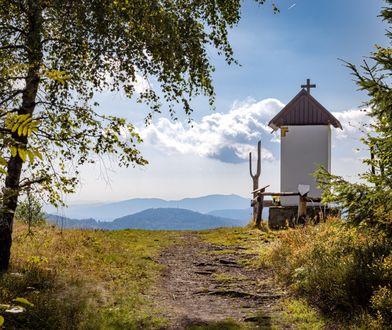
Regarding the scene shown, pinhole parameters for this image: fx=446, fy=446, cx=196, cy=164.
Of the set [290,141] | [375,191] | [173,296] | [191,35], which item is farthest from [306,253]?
[290,141]

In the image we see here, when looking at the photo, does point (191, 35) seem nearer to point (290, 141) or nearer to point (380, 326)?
point (380, 326)

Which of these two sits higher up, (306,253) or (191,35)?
(191,35)

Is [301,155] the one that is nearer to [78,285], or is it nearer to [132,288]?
[132,288]

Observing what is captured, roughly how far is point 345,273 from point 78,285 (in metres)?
5.81

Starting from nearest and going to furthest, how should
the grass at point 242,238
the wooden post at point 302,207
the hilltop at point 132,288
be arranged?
1. the hilltop at point 132,288
2. the grass at point 242,238
3. the wooden post at point 302,207

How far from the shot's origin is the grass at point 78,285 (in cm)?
823

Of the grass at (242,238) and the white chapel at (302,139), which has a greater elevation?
the white chapel at (302,139)

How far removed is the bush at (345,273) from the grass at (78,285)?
3.39 metres

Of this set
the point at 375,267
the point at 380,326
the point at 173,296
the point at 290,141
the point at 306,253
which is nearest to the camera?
the point at 380,326

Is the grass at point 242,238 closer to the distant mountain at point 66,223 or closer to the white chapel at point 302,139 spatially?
the white chapel at point 302,139

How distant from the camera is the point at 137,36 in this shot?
959 centimetres

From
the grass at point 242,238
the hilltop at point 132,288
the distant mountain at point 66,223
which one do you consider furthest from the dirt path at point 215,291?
the distant mountain at point 66,223

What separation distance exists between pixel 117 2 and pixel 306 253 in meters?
7.58

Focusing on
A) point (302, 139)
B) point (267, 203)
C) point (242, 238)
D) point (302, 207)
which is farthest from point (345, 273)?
point (302, 139)
